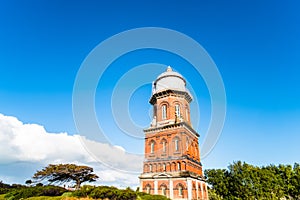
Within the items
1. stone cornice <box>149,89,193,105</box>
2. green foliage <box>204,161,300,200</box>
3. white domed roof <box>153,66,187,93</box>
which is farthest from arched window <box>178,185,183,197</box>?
white domed roof <box>153,66,187,93</box>

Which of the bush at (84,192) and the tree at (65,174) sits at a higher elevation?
the tree at (65,174)

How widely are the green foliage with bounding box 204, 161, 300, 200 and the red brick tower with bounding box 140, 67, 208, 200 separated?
8147mm

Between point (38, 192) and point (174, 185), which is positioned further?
point (174, 185)

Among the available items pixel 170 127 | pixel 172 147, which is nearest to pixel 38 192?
pixel 172 147

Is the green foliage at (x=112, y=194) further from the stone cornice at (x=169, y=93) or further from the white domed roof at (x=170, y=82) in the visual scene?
the white domed roof at (x=170, y=82)

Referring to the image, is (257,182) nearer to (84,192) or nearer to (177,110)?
(177,110)

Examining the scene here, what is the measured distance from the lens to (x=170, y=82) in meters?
33.1

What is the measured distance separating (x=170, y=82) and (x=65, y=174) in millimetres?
22630

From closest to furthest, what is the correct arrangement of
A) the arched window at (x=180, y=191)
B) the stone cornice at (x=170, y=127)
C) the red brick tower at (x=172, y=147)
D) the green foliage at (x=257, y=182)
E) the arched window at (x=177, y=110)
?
1. the arched window at (x=180, y=191)
2. the red brick tower at (x=172, y=147)
3. the stone cornice at (x=170, y=127)
4. the green foliage at (x=257, y=182)
5. the arched window at (x=177, y=110)

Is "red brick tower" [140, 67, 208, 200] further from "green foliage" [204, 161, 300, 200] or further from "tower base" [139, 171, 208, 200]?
"green foliage" [204, 161, 300, 200]

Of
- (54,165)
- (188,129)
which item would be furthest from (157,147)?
(54,165)

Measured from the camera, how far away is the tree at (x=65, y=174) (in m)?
28.6

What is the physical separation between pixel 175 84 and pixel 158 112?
573 centimetres

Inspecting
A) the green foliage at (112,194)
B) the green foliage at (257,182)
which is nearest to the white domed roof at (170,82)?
the green foliage at (257,182)
